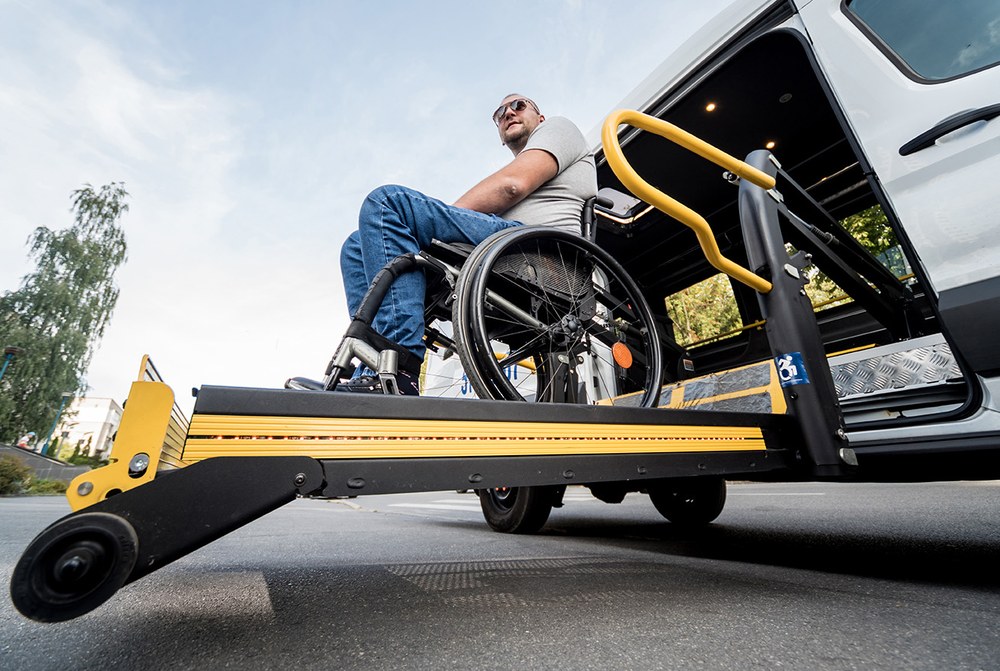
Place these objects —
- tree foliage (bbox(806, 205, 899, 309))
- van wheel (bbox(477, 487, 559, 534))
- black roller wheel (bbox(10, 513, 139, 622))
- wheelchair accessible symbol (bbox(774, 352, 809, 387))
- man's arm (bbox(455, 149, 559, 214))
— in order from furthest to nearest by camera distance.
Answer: tree foliage (bbox(806, 205, 899, 309)) < van wheel (bbox(477, 487, 559, 534)) < man's arm (bbox(455, 149, 559, 214)) < wheelchair accessible symbol (bbox(774, 352, 809, 387)) < black roller wheel (bbox(10, 513, 139, 622))

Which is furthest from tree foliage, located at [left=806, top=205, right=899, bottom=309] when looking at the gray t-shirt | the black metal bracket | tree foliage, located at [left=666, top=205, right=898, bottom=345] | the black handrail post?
the black metal bracket

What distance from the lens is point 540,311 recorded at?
5.83ft

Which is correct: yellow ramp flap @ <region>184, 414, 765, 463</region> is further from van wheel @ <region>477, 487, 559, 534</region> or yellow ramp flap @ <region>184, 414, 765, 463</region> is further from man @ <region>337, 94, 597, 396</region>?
van wheel @ <region>477, 487, 559, 534</region>

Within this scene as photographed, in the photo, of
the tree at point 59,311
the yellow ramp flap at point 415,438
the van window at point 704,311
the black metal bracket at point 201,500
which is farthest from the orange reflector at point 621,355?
the tree at point 59,311

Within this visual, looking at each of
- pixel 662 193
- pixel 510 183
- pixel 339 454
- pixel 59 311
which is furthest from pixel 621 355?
pixel 59 311

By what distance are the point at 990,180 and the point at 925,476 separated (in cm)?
91

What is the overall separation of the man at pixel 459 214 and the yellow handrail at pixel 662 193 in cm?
39

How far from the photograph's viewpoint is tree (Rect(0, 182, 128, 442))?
60.1ft

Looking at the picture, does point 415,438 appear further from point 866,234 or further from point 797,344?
point 866,234

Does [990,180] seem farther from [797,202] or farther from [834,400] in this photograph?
[797,202]

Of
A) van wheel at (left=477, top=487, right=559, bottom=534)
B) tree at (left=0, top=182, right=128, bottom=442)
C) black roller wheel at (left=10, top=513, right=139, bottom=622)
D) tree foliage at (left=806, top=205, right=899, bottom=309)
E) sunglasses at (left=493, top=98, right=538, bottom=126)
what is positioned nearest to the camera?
black roller wheel at (left=10, top=513, right=139, bottom=622)

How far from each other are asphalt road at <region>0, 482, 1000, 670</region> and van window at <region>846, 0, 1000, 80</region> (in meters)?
1.59

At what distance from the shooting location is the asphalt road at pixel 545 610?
2.52 ft

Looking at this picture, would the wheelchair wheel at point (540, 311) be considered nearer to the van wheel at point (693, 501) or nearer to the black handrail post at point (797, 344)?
the black handrail post at point (797, 344)
